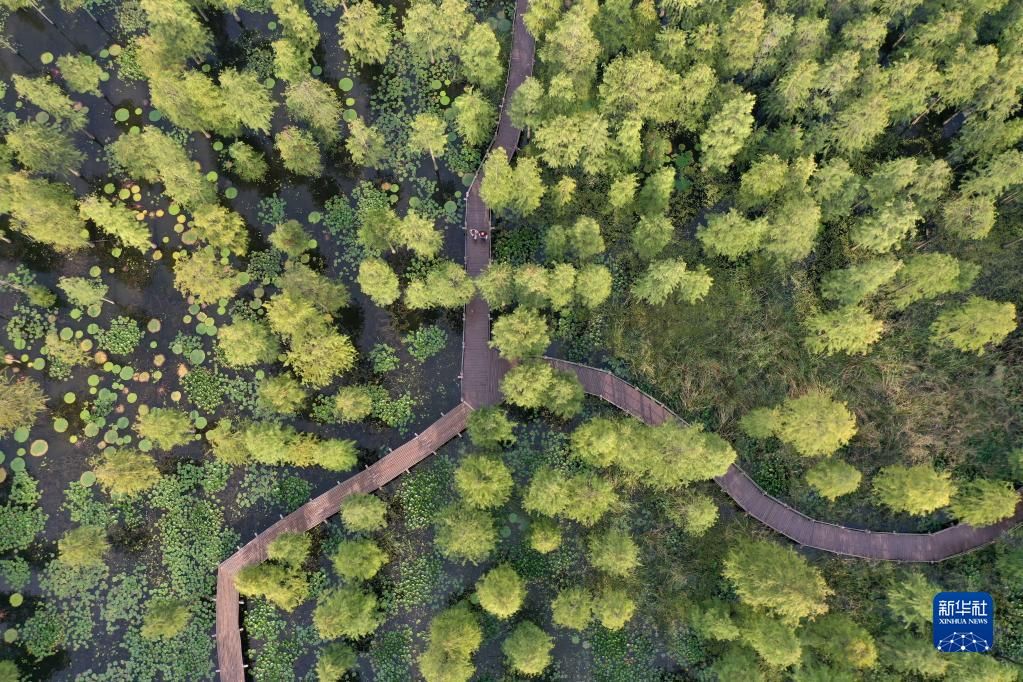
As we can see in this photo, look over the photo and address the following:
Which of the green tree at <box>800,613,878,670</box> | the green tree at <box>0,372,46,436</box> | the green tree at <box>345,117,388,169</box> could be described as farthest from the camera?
the green tree at <box>345,117,388,169</box>

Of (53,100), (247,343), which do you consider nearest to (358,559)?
(247,343)

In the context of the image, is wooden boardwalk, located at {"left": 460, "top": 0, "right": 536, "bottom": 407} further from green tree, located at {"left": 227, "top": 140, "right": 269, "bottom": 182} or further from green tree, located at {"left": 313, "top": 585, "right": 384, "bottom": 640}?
green tree, located at {"left": 227, "top": 140, "right": 269, "bottom": 182}

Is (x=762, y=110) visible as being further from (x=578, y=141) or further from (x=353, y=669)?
(x=353, y=669)

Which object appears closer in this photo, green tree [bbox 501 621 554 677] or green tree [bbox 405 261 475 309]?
green tree [bbox 501 621 554 677]

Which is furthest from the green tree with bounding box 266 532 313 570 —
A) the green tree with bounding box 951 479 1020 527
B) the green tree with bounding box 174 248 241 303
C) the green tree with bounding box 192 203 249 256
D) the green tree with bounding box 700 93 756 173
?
the green tree with bounding box 951 479 1020 527

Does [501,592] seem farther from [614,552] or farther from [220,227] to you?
[220,227]

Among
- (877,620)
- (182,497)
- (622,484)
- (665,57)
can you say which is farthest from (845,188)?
(182,497)
